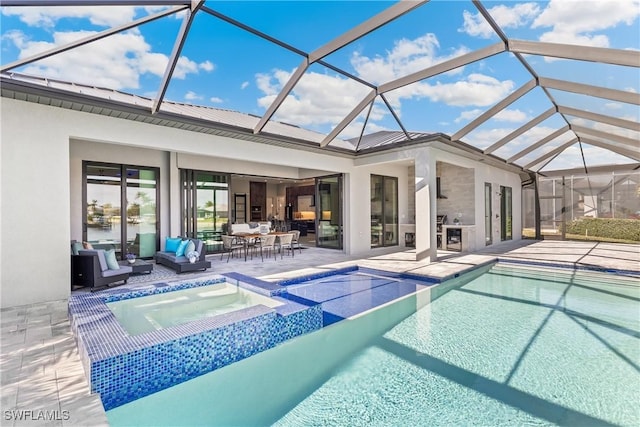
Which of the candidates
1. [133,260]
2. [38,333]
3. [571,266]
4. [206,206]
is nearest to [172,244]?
[133,260]

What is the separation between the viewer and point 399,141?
8922mm

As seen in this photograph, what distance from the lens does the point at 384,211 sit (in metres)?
11.9

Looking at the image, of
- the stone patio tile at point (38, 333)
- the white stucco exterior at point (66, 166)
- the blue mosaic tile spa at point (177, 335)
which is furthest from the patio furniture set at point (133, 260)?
the stone patio tile at point (38, 333)

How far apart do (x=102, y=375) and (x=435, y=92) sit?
7.33 m

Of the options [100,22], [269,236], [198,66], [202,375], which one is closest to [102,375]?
[202,375]

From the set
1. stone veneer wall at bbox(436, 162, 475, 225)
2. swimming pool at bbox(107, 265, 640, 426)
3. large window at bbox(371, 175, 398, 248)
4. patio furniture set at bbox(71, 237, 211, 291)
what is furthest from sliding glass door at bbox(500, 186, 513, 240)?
patio furniture set at bbox(71, 237, 211, 291)

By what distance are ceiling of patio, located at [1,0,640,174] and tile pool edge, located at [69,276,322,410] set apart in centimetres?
370

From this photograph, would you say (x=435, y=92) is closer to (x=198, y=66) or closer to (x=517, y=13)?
(x=517, y=13)

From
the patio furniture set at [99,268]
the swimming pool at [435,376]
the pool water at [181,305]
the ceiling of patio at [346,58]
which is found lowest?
the swimming pool at [435,376]

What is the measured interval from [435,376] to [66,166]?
636 cm

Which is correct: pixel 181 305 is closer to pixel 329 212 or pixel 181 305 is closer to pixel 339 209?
pixel 339 209

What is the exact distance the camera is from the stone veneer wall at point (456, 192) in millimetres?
11273

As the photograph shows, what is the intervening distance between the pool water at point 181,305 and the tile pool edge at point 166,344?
19.0 inches

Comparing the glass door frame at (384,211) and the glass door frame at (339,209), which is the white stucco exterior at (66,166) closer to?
the glass door frame at (339,209)
